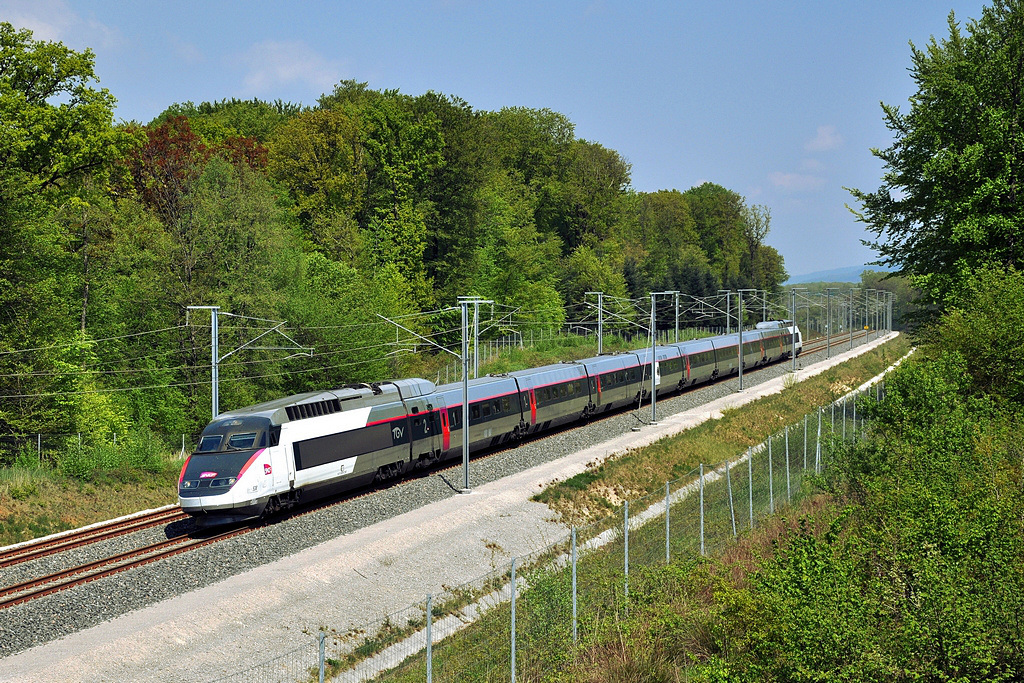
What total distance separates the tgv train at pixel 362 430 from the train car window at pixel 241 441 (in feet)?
0.09

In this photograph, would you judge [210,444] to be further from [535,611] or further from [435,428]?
[535,611]

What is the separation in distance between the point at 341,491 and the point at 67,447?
14.3m

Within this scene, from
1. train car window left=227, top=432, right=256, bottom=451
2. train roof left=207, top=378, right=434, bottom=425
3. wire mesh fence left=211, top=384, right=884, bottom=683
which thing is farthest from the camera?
train roof left=207, top=378, right=434, bottom=425

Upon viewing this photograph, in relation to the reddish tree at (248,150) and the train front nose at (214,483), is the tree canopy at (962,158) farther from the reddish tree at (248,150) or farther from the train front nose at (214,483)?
the reddish tree at (248,150)

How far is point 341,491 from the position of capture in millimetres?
29281

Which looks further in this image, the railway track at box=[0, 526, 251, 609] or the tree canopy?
the tree canopy

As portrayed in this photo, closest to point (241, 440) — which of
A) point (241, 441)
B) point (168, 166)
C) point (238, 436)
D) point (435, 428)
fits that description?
point (241, 441)

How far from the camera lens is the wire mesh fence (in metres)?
14.5

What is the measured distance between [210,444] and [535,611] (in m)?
14.0

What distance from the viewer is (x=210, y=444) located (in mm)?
25922

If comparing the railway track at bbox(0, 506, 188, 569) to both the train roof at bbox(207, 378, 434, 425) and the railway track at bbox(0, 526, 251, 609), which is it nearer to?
the railway track at bbox(0, 526, 251, 609)

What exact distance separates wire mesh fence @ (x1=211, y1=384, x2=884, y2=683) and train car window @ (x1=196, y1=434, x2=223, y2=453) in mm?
8680

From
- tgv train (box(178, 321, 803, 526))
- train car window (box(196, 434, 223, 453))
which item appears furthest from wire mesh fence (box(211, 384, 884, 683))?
train car window (box(196, 434, 223, 453))

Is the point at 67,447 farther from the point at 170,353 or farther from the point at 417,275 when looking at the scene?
the point at 417,275
